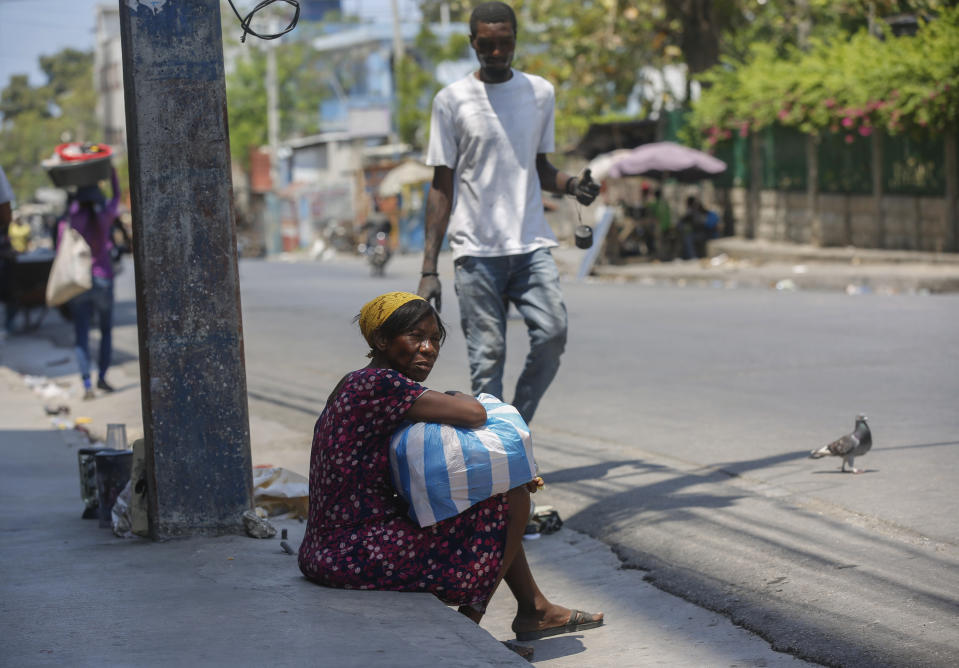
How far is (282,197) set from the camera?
185ft

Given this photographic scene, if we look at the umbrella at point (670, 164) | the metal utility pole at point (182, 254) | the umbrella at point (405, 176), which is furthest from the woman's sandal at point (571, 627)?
A: the umbrella at point (405, 176)

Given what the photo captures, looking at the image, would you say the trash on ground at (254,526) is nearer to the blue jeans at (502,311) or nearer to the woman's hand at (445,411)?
the woman's hand at (445,411)

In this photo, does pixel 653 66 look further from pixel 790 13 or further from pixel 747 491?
pixel 747 491

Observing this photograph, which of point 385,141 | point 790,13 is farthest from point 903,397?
point 385,141

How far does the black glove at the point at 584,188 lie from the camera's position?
530 cm

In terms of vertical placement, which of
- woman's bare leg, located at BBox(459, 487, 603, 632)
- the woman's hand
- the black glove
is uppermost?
the black glove

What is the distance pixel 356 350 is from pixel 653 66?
19.7 meters

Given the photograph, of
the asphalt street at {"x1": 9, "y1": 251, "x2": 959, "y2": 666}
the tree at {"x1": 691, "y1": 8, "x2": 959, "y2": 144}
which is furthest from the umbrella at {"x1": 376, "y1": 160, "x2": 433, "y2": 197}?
the asphalt street at {"x1": 9, "y1": 251, "x2": 959, "y2": 666}

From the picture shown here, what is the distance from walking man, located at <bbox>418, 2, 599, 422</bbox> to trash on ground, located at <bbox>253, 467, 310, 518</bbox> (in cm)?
86

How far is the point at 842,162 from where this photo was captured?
21.6 m

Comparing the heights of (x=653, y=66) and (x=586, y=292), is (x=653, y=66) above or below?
above

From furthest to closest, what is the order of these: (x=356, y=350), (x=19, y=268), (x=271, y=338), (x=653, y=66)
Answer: (x=653, y=66)
(x=19, y=268)
(x=271, y=338)
(x=356, y=350)

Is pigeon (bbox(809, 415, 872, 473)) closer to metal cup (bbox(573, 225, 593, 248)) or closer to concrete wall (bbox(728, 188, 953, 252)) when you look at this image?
metal cup (bbox(573, 225, 593, 248))

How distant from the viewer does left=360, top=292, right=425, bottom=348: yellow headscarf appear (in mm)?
3758
